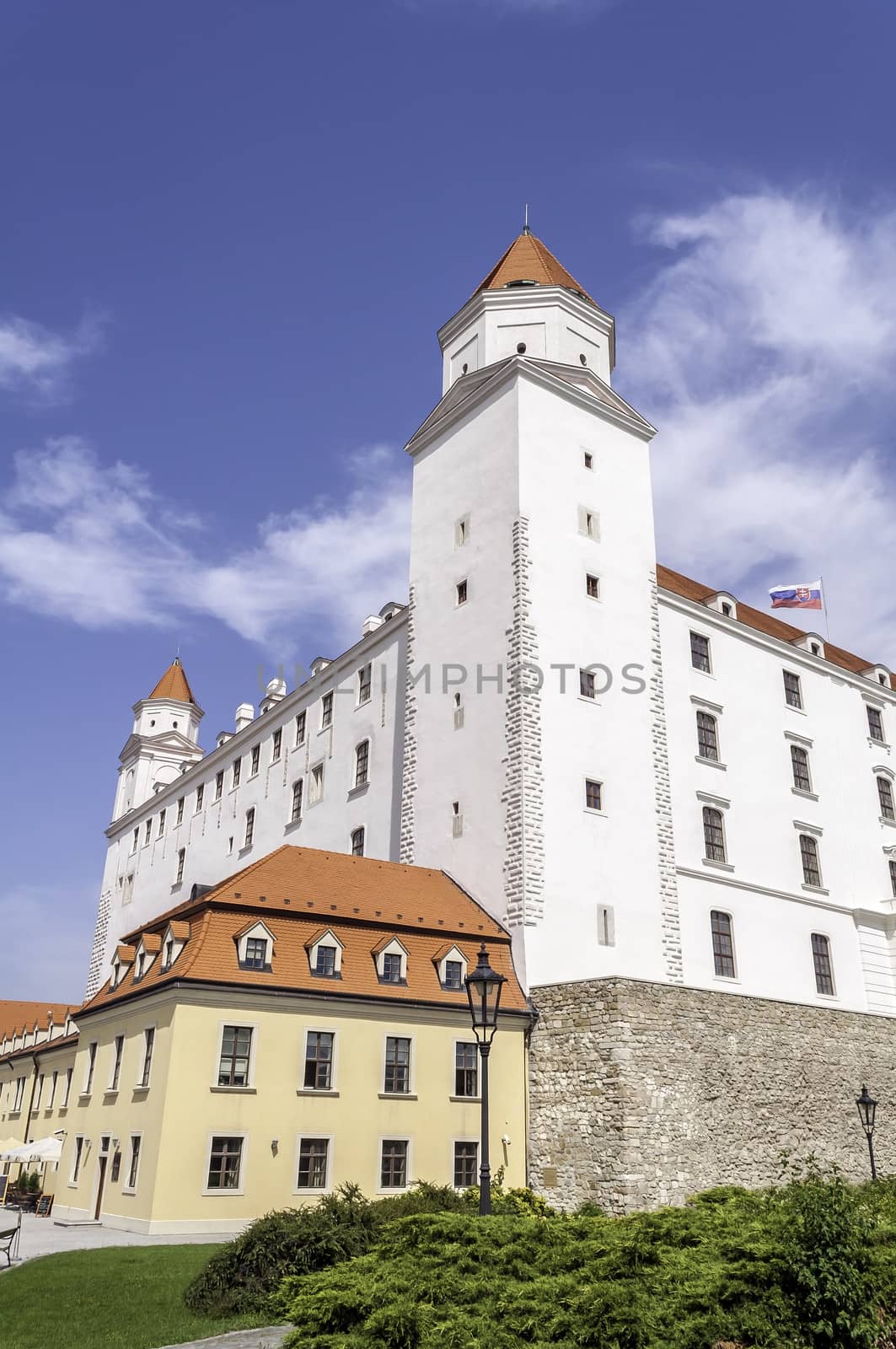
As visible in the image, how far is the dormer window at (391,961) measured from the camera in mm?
26328

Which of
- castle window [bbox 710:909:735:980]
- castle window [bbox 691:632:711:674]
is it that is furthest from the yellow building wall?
castle window [bbox 691:632:711:674]

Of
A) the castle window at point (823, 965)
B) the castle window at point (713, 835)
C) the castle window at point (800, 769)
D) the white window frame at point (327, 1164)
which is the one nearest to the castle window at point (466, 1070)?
the white window frame at point (327, 1164)

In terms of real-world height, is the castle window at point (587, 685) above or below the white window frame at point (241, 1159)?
above

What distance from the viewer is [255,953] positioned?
24781mm

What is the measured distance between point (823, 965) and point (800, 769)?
7.00m

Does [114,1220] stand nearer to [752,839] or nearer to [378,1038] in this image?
[378,1038]

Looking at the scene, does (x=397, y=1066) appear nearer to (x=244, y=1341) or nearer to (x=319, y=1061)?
(x=319, y=1061)

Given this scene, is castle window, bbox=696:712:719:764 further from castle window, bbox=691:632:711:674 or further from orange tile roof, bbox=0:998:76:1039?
orange tile roof, bbox=0:998:76:1039

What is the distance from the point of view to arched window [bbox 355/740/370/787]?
39062 millimetres

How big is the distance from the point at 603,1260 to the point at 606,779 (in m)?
21.7

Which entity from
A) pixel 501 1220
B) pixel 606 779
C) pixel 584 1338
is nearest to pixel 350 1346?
pixel 584 1338

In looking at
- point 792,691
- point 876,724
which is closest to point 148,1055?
point 792,691

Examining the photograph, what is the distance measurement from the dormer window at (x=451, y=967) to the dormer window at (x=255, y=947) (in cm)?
455

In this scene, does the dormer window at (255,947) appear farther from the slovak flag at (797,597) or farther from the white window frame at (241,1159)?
the slovak flag at (797,597)
